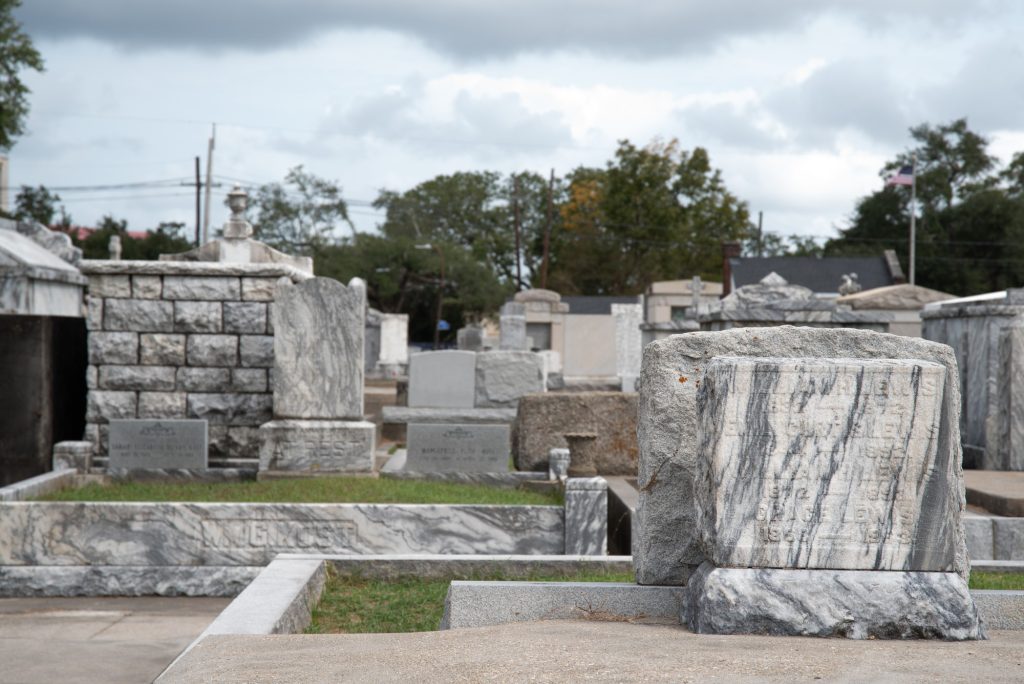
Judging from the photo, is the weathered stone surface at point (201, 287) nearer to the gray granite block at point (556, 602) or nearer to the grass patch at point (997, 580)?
the gray granite block at point (556, 602)

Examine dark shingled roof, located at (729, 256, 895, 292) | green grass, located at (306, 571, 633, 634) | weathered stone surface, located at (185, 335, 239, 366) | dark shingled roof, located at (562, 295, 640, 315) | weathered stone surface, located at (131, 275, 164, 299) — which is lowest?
green grass, located at (306, 571, 633, 634)

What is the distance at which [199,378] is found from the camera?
9.97 m

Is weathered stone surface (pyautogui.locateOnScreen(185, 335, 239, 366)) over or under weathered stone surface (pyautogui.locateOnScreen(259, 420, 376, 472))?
over

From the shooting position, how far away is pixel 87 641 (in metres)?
6.17

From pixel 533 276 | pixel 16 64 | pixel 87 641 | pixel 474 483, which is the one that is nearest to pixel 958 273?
pixel 533 276

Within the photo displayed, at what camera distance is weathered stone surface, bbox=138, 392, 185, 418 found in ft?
32.6

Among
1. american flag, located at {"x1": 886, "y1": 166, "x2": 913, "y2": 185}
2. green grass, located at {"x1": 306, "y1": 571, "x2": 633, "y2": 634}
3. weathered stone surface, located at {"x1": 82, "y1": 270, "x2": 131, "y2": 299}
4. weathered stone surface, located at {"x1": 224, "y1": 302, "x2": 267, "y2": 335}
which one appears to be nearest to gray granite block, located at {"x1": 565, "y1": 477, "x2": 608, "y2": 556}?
green grass, located at {"x1": 306, "y1": 571, "x2": 633, "y2": 634}

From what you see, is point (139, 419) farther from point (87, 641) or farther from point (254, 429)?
point (87, 641)

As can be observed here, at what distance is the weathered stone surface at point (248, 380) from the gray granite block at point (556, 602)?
18.8ft

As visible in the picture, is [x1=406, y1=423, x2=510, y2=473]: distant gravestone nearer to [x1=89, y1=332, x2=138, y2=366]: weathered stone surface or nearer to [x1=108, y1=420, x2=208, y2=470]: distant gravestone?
[x1=108, y1=420, x2=208, y2=470]: distant gravestone

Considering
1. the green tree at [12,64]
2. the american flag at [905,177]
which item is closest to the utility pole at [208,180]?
the green tree at [12,64]

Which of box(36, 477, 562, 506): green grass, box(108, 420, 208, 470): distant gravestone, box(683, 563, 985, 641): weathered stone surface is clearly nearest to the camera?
box(683, 563, 985, 641): weathered stone surface

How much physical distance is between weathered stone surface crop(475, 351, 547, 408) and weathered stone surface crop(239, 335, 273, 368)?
5.14m

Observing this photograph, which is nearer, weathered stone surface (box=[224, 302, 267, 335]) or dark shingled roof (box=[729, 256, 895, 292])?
weathered stone surface (box=[224, 302, 267, 335])
